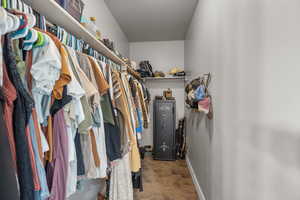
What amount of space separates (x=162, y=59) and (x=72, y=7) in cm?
294

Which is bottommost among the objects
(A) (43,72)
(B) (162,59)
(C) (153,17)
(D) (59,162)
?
(D) (59,162)

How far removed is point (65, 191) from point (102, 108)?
1.62 feet

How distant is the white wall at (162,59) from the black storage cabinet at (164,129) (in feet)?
1.51

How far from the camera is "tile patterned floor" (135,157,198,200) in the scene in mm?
2121

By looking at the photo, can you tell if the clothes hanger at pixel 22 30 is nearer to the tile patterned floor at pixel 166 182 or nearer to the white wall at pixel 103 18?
the white wall at pixel 103 18

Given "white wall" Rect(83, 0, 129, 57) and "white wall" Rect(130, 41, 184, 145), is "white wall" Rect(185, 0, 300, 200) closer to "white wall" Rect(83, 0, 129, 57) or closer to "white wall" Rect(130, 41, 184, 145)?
"white wall" Rect(83, 0, 129, 57)

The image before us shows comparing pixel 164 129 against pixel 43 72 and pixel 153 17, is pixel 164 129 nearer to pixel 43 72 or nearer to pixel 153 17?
pixel 153 17

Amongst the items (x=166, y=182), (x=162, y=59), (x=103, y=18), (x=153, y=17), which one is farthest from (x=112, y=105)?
(x=162, y=59)

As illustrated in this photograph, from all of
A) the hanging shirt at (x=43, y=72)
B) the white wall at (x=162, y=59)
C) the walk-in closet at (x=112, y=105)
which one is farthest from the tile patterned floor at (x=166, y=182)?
the hanging shirt at (x=43, y=72)

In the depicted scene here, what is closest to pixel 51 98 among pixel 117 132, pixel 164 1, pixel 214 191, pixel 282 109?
pixel 117 132

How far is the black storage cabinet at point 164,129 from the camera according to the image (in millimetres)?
3336

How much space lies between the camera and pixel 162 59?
3826 millimetres

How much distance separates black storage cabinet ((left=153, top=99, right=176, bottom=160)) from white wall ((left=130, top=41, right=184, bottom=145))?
0.46 m

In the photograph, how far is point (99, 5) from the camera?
206cm
